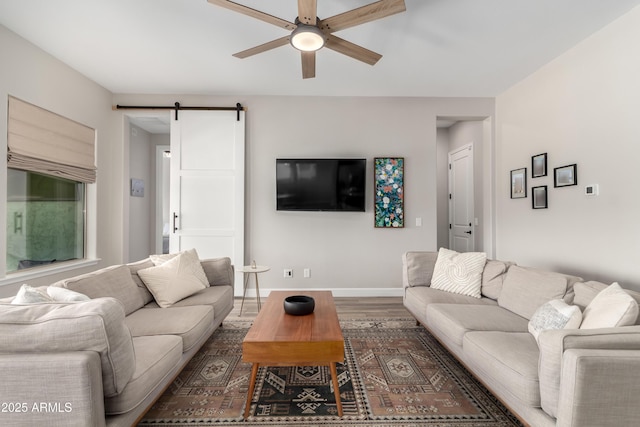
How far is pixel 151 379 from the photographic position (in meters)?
1.47

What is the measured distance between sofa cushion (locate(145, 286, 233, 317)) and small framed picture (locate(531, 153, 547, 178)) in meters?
3.61

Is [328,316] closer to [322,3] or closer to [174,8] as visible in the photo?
[322,3]

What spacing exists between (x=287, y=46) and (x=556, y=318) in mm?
3001

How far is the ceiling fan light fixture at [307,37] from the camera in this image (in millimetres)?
2061

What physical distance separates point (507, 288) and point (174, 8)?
11.5 ft

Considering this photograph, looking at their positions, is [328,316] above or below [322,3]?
below

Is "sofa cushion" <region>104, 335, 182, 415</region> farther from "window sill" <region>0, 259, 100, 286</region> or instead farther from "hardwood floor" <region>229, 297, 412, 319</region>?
"window sill" <region>0, 259, 100, 286</region>

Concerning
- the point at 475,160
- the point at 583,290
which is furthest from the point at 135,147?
the point at 583,290

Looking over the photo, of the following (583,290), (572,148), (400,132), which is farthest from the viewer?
(400,132)

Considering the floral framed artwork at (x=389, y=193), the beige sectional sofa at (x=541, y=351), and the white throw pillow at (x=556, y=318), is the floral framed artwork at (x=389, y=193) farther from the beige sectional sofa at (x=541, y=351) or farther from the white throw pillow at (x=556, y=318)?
the white throw pillow at (x=556, y=318)

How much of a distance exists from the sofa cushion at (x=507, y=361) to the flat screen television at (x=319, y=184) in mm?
2445

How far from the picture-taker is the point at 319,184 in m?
4.07

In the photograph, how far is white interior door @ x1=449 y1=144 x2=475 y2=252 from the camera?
4.83 metres

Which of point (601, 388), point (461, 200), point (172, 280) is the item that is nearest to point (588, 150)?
point (461, 200)
